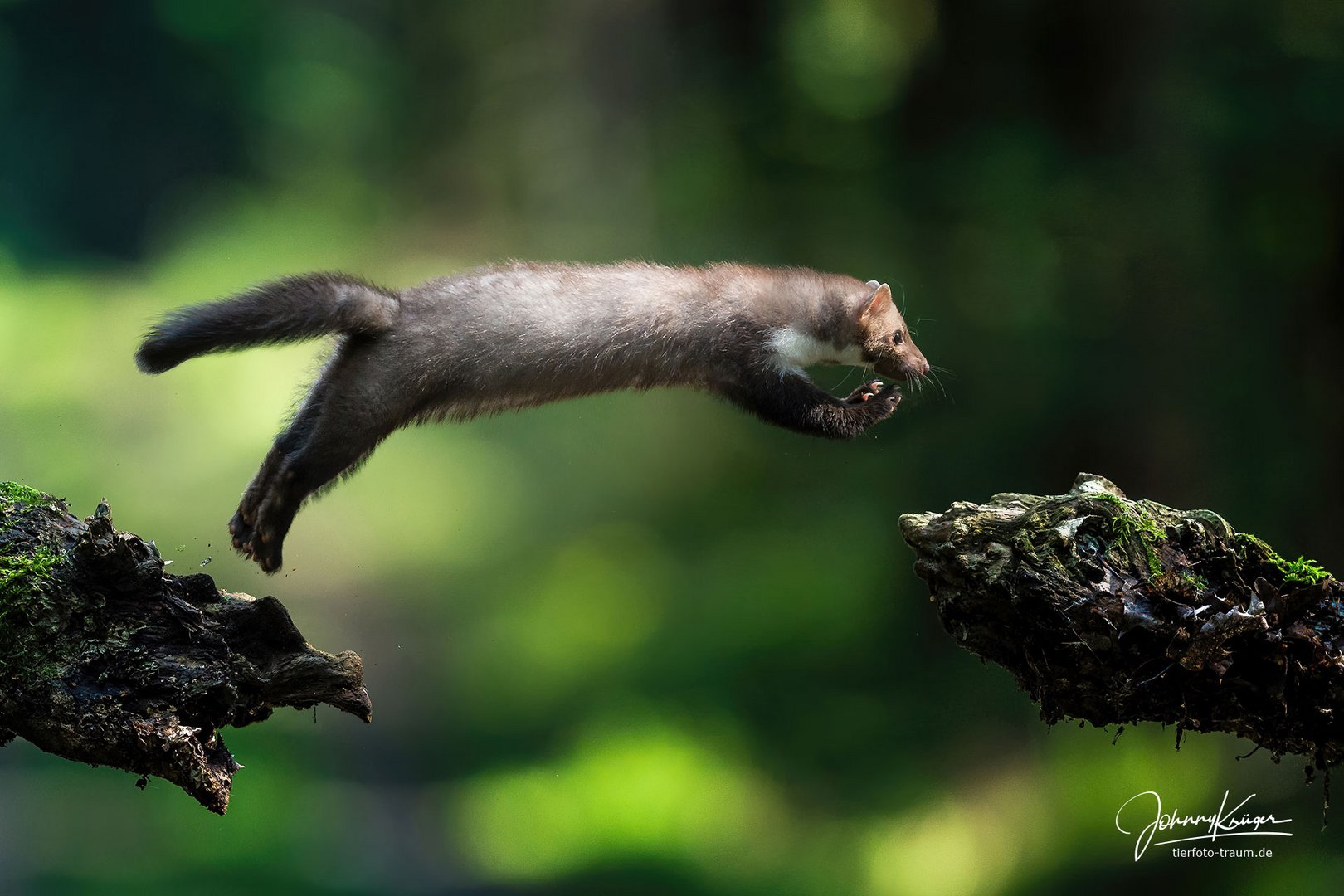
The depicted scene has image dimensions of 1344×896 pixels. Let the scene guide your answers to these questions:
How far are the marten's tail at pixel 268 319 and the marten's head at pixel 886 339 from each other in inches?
70.1

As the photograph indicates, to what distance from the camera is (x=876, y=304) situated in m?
4.04

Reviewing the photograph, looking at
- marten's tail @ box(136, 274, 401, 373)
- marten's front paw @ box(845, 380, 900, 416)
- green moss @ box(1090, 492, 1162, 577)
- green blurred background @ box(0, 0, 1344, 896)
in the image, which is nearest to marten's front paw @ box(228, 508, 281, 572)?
green blurred background @ box(0, 0, 1344, 896)

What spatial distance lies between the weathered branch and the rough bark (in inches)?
79.8

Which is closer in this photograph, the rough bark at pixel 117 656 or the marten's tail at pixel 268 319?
the rough bark at pixel 117 656

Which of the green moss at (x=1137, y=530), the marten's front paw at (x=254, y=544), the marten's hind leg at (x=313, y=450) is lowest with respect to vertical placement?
the green moss at (x=1137, y=530)

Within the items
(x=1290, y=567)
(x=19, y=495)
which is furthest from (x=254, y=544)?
(x=1290, y=567)

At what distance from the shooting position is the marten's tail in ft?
10.5

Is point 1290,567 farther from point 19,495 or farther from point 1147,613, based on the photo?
point 19,495

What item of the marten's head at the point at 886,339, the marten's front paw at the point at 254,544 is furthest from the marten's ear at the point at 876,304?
the marten's front paw at the point at 254,544

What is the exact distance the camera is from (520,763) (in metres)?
4.33

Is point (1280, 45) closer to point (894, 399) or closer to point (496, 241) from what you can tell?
point (894, 399)

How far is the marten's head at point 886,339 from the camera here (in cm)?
A: 407

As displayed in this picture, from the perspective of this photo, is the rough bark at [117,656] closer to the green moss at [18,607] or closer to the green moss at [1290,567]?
the green moss at [18,607]

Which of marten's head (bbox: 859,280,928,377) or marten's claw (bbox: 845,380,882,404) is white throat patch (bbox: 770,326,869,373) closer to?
marten's head (bbox: 859,280,928,377)
